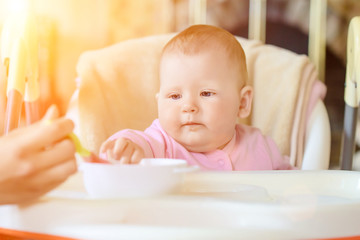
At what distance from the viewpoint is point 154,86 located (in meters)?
0.50

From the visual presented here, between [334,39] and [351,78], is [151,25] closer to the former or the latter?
[351,78]

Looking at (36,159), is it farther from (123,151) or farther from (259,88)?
(259,88)

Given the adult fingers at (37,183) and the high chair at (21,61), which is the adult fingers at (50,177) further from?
the high chair at (21,61)

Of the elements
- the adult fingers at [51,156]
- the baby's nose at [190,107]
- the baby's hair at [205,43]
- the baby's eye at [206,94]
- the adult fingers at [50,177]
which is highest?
the baby's hair at [205,43]

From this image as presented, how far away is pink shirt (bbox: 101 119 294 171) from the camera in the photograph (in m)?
0.38

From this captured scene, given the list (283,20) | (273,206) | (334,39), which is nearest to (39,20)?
(273,206)

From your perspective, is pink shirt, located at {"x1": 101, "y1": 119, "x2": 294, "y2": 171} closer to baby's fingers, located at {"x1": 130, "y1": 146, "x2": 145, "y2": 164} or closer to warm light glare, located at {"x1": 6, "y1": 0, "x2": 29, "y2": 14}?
baby's fingers, located at {"x1": 130, "y1": 146, "x2": 145, "y2": 164}

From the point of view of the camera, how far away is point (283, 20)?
28.7 inches

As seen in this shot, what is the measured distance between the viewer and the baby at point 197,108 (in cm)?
36

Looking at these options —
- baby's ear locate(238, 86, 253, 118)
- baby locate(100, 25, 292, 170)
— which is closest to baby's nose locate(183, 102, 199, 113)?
baby locate(100, 25, 292, 170)

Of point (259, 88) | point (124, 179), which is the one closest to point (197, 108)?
point (124, 179)

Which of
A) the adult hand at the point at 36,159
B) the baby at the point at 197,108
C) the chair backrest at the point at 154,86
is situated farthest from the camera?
the chair backrest at the point at 154,86

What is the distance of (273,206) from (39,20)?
28 cm

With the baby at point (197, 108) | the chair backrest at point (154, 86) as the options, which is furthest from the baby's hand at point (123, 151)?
the chair backrest at point (154, 86)
